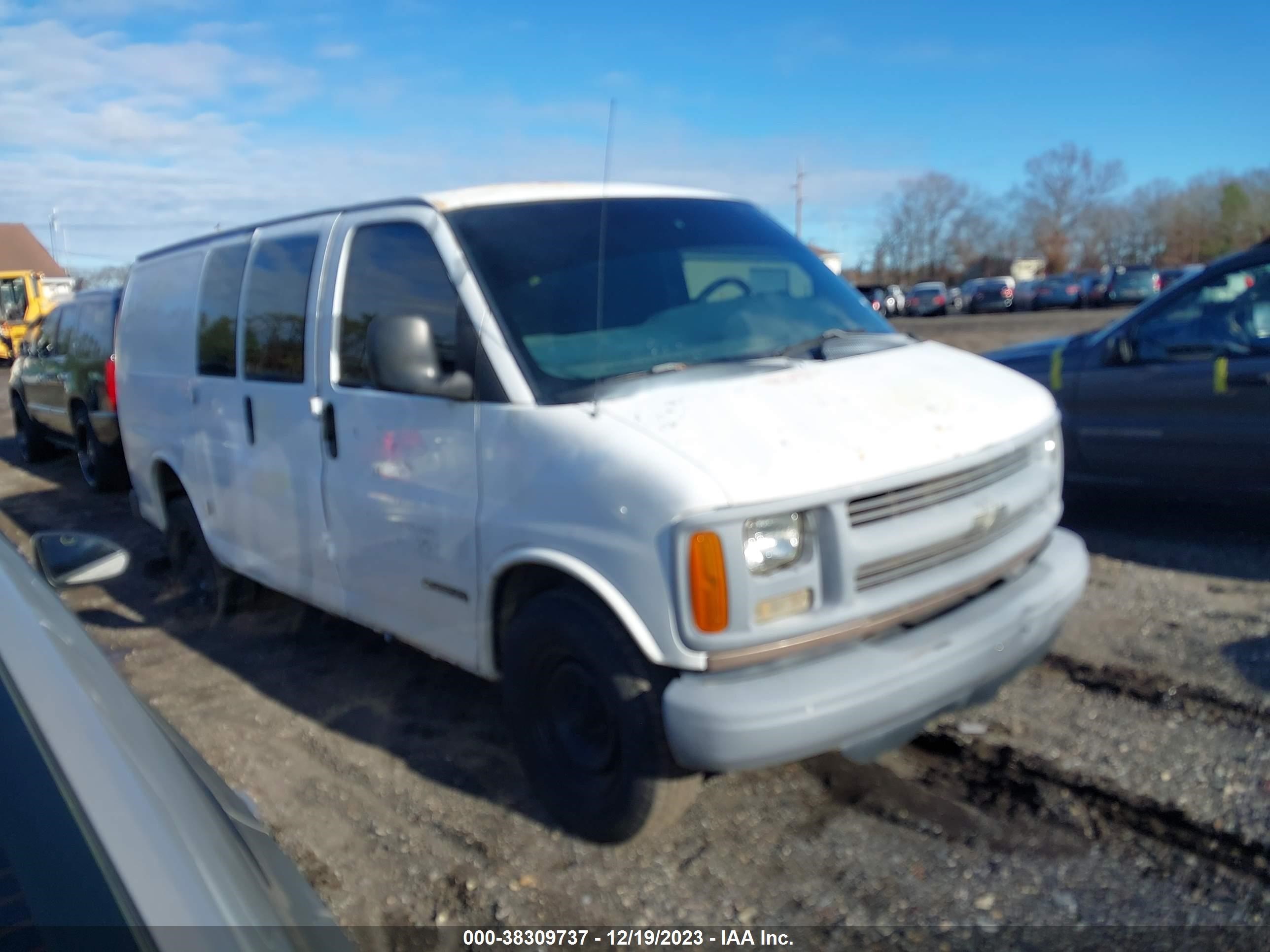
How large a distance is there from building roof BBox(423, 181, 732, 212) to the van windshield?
0.13 feet

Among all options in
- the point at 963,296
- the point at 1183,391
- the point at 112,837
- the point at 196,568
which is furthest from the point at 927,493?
the point at 963,296

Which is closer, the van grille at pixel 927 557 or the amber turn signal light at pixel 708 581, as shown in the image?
the amber turn signal light at pixel 708 581

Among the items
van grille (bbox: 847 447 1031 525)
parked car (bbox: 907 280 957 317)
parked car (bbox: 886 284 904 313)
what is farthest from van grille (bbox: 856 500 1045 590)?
parked car (bbox: 907 280 957 317)

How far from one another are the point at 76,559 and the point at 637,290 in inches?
76.1

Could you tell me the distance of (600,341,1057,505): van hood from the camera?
266 centimetres

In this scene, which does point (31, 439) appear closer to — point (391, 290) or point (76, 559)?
point (391, 290)

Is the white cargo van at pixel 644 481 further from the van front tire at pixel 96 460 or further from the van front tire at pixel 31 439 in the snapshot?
the van front tire at pixel 31 439

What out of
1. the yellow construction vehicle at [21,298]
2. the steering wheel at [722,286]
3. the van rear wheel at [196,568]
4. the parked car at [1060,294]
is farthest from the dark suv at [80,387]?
the parked car at [1060,294]

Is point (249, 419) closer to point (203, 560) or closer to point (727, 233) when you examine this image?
point (203, 560)

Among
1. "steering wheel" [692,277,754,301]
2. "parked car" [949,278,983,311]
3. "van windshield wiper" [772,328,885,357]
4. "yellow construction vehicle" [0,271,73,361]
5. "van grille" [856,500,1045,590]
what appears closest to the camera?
"van grille" [856,500,1045,590]

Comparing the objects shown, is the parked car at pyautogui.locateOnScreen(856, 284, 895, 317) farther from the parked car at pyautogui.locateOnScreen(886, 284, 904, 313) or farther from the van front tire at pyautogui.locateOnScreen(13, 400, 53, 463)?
the van front tire at pyautogui.locateOnScreen(13, 400, 53, 463)

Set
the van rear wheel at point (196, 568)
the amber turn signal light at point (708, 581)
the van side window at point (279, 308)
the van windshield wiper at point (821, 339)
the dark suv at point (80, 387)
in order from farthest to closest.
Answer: the dark suv at point (80, 387) → the van rear wheel at point (196, 568) → the van side window at point (279, 308) → the van windshield wiper at point (821, 339) → the amber turn signal light at point (708, 581)

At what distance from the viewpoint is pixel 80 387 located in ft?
32.9

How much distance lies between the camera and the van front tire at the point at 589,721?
2.76 metres
